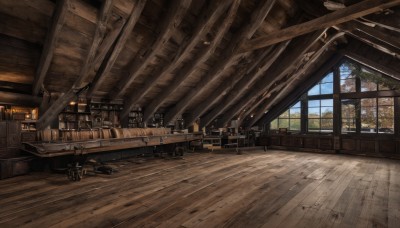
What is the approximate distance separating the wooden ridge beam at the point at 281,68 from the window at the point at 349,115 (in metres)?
3.47

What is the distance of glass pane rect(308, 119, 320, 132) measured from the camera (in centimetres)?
1096

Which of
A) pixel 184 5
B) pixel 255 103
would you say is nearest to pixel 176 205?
pixel 184 5

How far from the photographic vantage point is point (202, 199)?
351cm

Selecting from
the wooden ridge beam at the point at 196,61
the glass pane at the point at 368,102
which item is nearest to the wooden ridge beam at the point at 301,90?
the glass pane at the point at 368,102

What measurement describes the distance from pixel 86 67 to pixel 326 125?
1030 cm

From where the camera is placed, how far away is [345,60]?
10023 millimetres

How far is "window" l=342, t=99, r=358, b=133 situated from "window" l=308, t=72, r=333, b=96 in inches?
33.3

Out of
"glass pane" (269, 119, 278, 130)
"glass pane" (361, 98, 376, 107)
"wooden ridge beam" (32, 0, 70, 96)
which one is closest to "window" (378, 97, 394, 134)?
"glass pane" (361, 98, 376, 107)

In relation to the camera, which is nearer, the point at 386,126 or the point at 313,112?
the point at 386,126

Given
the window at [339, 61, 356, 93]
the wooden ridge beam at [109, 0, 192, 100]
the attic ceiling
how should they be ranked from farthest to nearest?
1. the window at [339, 61, 356, 93]
2. the wooden ridge beam at [109, 0, 192, 100]
3. the attic ceiling

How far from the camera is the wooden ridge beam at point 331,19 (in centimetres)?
420

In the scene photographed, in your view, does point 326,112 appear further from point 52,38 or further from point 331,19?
point 52,38

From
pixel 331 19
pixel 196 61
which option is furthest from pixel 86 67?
pixel 331 19

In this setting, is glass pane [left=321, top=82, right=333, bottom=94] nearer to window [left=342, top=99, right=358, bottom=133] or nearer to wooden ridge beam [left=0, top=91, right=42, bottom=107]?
window [left=342, top=99, right=358, bottom=133]
